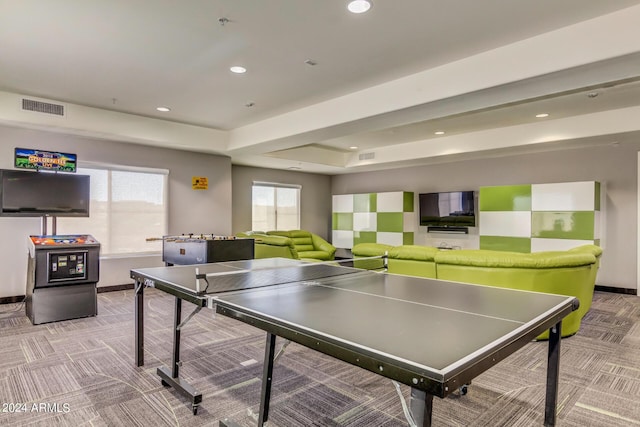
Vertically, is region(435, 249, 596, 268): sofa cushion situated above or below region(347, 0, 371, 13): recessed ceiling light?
below

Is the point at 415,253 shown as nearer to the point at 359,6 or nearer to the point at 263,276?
the point at 263,276

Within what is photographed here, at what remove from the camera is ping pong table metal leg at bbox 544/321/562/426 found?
2008 millimetres

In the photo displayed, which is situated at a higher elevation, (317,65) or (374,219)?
(317,65)

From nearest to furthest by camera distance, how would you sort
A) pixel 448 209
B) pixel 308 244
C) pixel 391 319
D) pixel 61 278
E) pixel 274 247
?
pixel 391 319 → pixel 61 278 → pixel 274 247 → pixel 448 209 → pixel 308 244

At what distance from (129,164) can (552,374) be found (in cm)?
613

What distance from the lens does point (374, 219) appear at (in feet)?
28.1

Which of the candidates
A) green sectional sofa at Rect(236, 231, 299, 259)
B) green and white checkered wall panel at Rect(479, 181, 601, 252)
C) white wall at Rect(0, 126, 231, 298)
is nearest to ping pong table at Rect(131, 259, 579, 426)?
green sectional sofa at Rect(236, 231, 299, 259)

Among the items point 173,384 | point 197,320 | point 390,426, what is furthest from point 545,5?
point 197,320

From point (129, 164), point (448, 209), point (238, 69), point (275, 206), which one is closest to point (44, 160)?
point (129, 164)

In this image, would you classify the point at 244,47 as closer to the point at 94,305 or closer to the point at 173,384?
the point at 173,384

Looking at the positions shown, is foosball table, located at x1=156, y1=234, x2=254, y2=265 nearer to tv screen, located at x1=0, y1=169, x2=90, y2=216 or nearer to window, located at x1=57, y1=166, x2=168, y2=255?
window, located at x1=57, y1=166, x2=168, y2=255

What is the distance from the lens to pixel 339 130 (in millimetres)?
5016

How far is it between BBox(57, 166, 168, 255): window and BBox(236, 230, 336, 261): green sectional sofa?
159cm

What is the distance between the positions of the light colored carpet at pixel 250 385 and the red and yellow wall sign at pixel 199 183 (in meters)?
3.30
